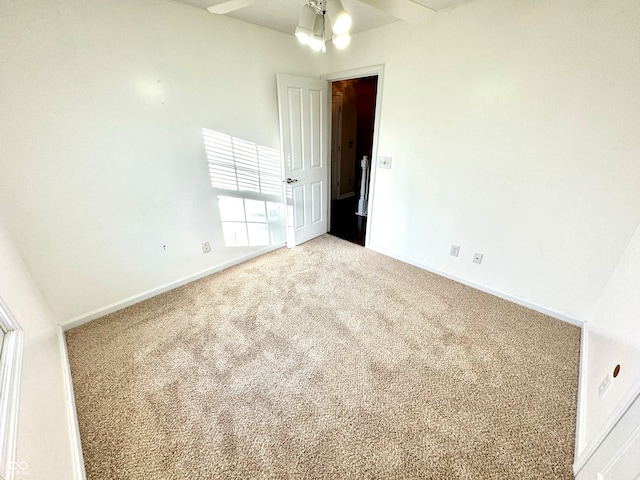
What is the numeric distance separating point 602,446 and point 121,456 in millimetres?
2164

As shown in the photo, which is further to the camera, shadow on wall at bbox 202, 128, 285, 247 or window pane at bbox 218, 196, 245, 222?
window pane at bbox 218, 196, 245, 222

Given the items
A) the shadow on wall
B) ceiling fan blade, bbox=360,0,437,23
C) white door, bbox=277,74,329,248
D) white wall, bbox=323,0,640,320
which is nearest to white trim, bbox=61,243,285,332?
the shadow on wall

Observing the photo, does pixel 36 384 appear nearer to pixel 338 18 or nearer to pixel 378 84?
pixel 338 18

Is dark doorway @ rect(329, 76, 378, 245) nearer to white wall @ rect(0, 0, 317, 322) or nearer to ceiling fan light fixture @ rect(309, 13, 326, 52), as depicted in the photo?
white wall @ rect(0, 0, 317, 322)

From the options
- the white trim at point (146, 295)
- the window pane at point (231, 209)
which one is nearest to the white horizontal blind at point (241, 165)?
the window pane at point (231, 209)

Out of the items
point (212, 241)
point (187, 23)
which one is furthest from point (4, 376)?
point (187, 23)

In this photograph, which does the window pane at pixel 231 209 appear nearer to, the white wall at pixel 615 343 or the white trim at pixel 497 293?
the white trim at pixel 497 293

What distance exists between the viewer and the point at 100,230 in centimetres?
207

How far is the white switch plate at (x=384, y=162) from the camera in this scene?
2.87 metres

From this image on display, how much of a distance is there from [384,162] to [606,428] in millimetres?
2505

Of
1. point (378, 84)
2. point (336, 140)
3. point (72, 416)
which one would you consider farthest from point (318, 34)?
point (336, 140)

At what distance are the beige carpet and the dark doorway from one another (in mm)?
1879

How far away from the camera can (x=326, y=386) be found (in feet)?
5.34

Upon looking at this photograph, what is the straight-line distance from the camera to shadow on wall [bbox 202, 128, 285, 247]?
2564mm
